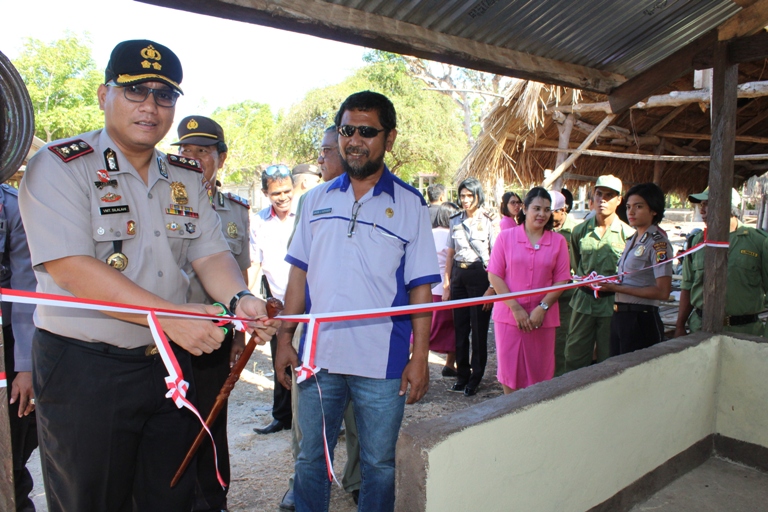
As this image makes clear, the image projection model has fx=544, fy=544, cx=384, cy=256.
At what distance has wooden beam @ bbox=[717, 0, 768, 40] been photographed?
319 cm

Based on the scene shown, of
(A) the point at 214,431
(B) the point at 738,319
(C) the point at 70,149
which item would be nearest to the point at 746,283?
(B) the point at 738,319

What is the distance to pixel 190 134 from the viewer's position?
3.20 metres

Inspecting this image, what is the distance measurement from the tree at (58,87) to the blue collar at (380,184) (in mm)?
23601

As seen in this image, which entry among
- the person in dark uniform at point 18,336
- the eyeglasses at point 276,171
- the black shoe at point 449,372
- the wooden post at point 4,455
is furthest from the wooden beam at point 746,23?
the person in dark uniform at point 18,336

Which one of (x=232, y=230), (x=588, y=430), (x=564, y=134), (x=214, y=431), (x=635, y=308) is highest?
(x=564, y=134)

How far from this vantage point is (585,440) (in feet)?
8.66

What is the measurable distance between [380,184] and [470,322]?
10.8 feet

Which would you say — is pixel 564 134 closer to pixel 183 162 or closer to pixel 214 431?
pixel 214 431

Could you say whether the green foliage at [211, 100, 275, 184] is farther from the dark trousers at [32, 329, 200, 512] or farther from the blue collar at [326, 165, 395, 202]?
the dark trousers at [32, 329, 200, 512]

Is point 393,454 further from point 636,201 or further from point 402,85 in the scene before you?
point 402,85

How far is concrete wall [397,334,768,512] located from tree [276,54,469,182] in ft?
67.0

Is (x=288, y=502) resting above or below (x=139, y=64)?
below

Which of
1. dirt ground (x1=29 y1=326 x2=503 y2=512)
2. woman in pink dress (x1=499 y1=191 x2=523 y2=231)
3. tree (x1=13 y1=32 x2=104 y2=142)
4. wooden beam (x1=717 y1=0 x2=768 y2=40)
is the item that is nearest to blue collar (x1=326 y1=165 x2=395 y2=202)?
dirt ground (x1=29 y1=326 x2=503 y2=512)

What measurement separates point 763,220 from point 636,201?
33.0ft
